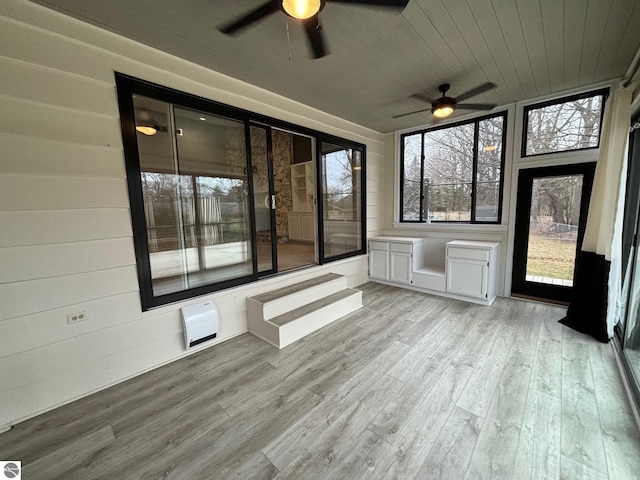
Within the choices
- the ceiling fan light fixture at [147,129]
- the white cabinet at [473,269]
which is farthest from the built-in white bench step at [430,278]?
the ceiling fan light fixture at [147,129]

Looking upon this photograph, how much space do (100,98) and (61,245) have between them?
120 cm

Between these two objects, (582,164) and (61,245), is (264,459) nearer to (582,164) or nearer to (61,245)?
(61,245)

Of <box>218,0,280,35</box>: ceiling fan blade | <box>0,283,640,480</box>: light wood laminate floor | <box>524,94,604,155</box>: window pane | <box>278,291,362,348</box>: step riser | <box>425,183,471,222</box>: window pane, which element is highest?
<box>218,0,280,35</box>: ceiling fan blade

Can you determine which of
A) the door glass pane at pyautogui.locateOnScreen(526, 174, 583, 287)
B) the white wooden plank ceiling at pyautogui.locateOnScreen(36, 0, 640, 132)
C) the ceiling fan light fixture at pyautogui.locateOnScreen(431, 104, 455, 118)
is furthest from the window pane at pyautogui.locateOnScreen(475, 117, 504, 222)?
the ceiling fan light fixture at pyautogui.locateOnScreen(431, 104, 455, 118)

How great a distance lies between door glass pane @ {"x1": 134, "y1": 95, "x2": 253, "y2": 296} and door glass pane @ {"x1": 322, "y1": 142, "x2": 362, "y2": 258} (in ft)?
5.02

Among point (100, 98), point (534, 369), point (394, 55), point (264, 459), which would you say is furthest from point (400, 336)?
point (100, 98)

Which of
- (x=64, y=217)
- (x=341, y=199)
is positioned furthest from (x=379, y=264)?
(x=64, y=217)

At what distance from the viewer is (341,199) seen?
4.55 m

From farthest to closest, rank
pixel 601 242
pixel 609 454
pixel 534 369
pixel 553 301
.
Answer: pixel 553 301 → pixel 601 242 → pixel 534 369 → pixel 609 454

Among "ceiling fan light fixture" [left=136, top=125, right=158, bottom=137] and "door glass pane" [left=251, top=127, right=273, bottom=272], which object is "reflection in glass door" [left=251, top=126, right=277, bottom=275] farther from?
"ceiling fan light fixture" [left=136, top=125, right=158, bottom=137]

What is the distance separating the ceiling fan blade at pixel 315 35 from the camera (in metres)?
1.64

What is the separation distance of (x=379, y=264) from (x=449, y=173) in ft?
6.57

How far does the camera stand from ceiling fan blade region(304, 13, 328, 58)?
64.4 inches

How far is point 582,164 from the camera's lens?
130 inches
